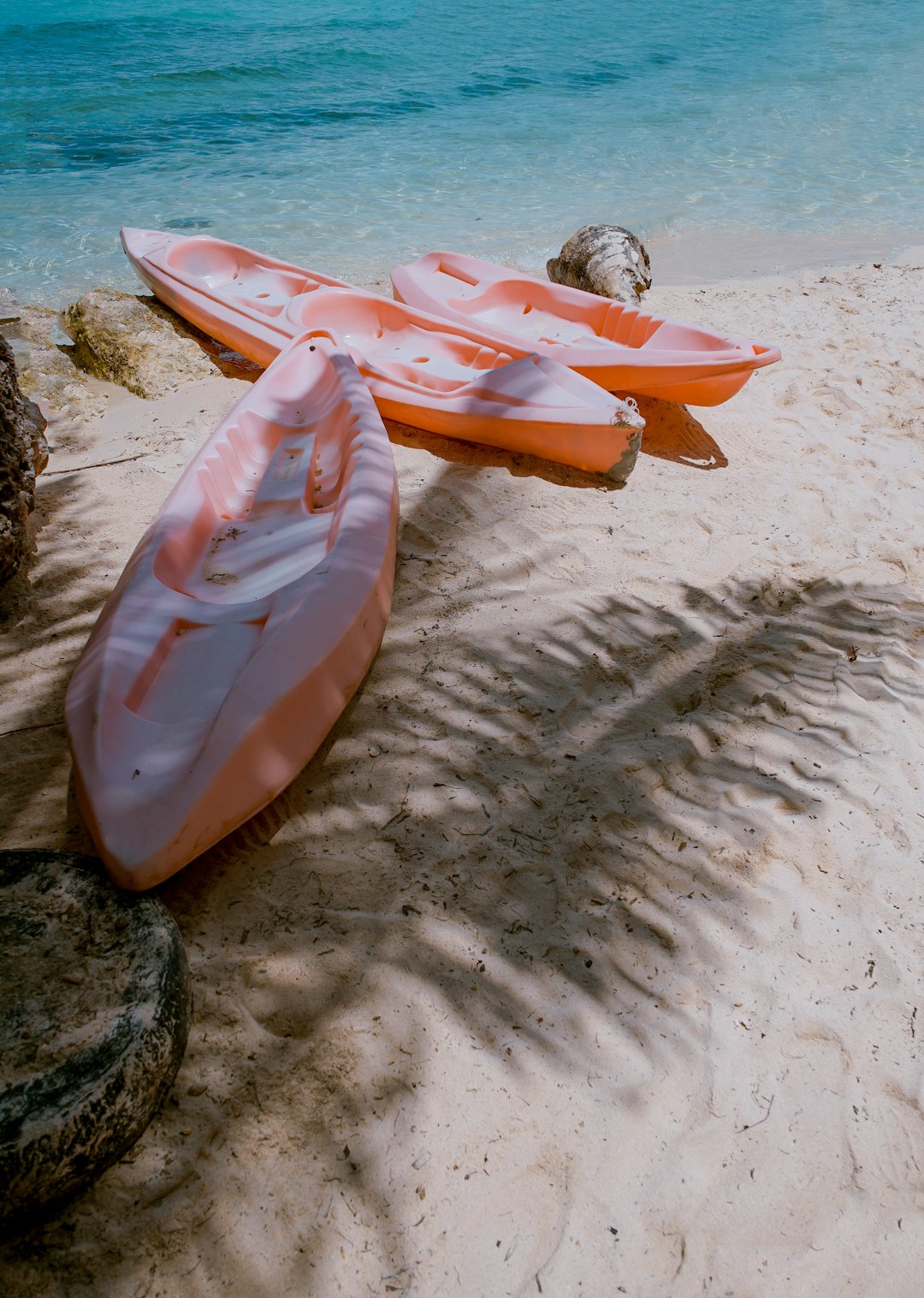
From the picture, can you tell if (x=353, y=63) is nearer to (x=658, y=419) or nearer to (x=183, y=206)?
(x=183, y=206)

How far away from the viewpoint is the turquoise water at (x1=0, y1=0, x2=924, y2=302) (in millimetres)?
9266

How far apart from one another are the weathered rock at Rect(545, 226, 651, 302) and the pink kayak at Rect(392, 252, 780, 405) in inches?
31.9

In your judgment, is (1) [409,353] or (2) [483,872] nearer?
(2) [483,872]

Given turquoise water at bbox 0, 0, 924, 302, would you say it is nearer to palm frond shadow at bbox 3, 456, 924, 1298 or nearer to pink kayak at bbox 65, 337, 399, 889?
pink kayak at bbox 65, 337, 399, 889

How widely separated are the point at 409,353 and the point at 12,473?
8.62ft

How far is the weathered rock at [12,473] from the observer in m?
3.26

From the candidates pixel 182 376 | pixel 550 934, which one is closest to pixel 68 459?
pixel 182 376

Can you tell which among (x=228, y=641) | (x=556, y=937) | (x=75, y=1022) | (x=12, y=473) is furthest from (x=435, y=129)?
(x=75, y=1022)

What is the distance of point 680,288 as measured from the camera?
722cm

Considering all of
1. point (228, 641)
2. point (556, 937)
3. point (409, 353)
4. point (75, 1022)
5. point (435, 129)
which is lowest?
point (556, 937)

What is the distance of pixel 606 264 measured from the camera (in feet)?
20.8

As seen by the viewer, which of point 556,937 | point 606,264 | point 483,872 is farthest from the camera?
point 606,264

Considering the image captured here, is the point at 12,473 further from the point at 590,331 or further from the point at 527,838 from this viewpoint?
the point at 590,331

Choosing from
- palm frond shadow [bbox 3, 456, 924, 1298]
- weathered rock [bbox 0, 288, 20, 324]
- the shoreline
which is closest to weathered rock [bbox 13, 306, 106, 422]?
weathered rock [bbox 0, 288, 20, 324]
